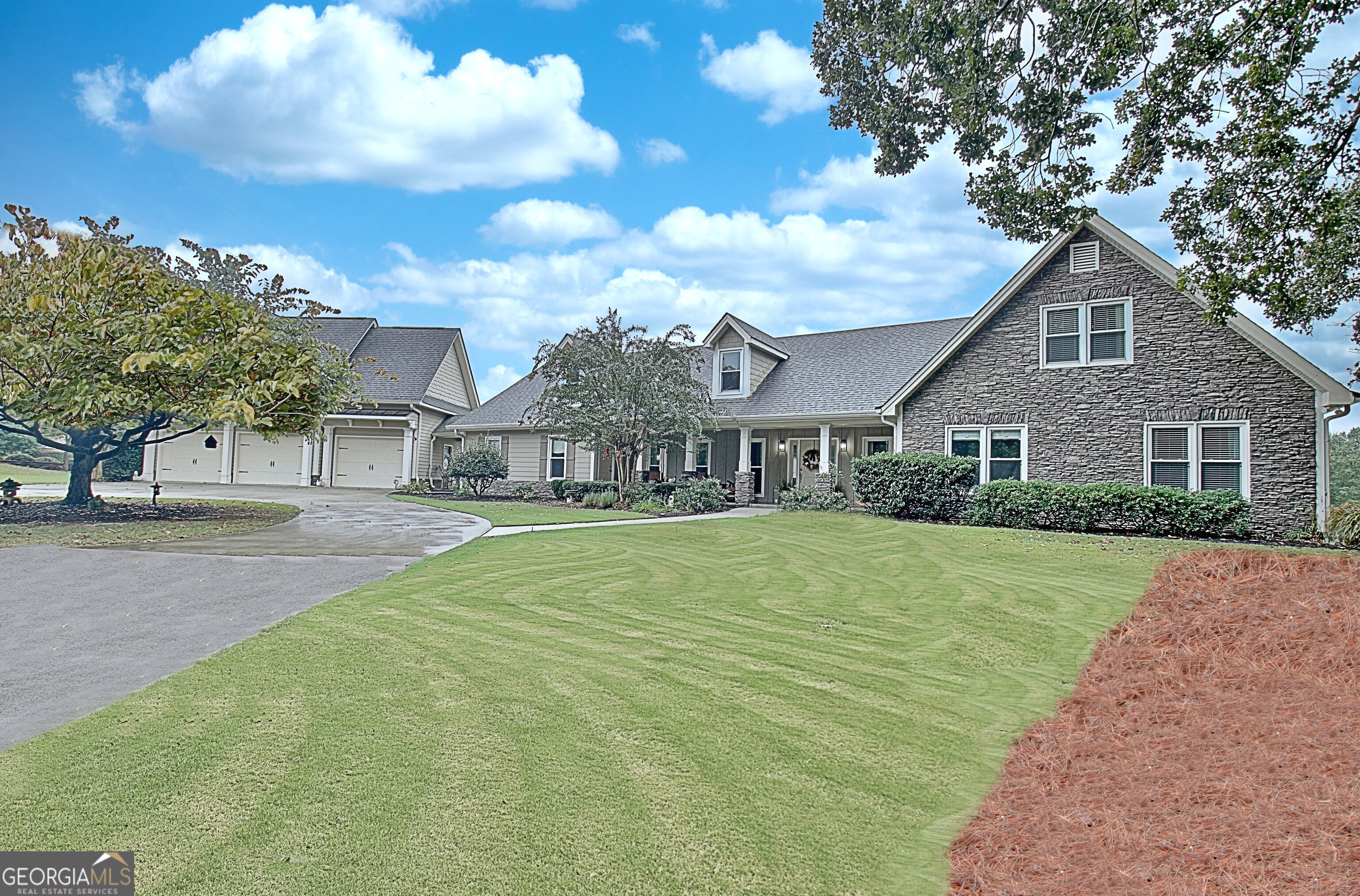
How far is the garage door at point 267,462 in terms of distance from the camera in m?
30.0

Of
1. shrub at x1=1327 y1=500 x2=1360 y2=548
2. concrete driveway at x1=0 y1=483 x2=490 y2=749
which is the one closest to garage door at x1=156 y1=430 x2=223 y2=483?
concrete driveway at x1=0 y1=483 x2=490 y2=749

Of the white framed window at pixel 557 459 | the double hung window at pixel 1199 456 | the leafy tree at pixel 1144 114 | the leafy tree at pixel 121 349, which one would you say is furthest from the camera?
the white framed window at pixel 557 459

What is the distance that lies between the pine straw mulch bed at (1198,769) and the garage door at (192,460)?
33.6 m

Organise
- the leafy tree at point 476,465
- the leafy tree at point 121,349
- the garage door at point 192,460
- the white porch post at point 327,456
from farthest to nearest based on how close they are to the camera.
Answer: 1. the garage door at point 192,460
2. the white porch post at point 327,456
3. the leafy tree at point 476,465
4. the leafy tree at point 121,349

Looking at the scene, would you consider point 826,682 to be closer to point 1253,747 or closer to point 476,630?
point 1253,747

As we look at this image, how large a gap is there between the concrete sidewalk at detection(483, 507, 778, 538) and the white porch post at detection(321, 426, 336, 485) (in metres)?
17.9

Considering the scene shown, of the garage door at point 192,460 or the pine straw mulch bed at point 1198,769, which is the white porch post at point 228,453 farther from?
the pine straw mulch bed at point 1198,769

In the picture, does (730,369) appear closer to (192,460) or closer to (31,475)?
(192,460)

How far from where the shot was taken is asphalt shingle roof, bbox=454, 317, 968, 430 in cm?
2045

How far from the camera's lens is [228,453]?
29969 millimetres

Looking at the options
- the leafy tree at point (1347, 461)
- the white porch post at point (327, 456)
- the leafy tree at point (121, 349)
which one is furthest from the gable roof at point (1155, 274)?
the white porch post at point (327, 456)

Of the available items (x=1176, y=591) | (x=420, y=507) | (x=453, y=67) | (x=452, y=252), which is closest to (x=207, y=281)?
(x=452, y=252)

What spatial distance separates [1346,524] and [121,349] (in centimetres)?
2020

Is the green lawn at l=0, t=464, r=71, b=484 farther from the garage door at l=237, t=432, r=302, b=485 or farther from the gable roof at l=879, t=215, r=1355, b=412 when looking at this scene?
the gable roof at l=879, t=215, r=1355, b=412
